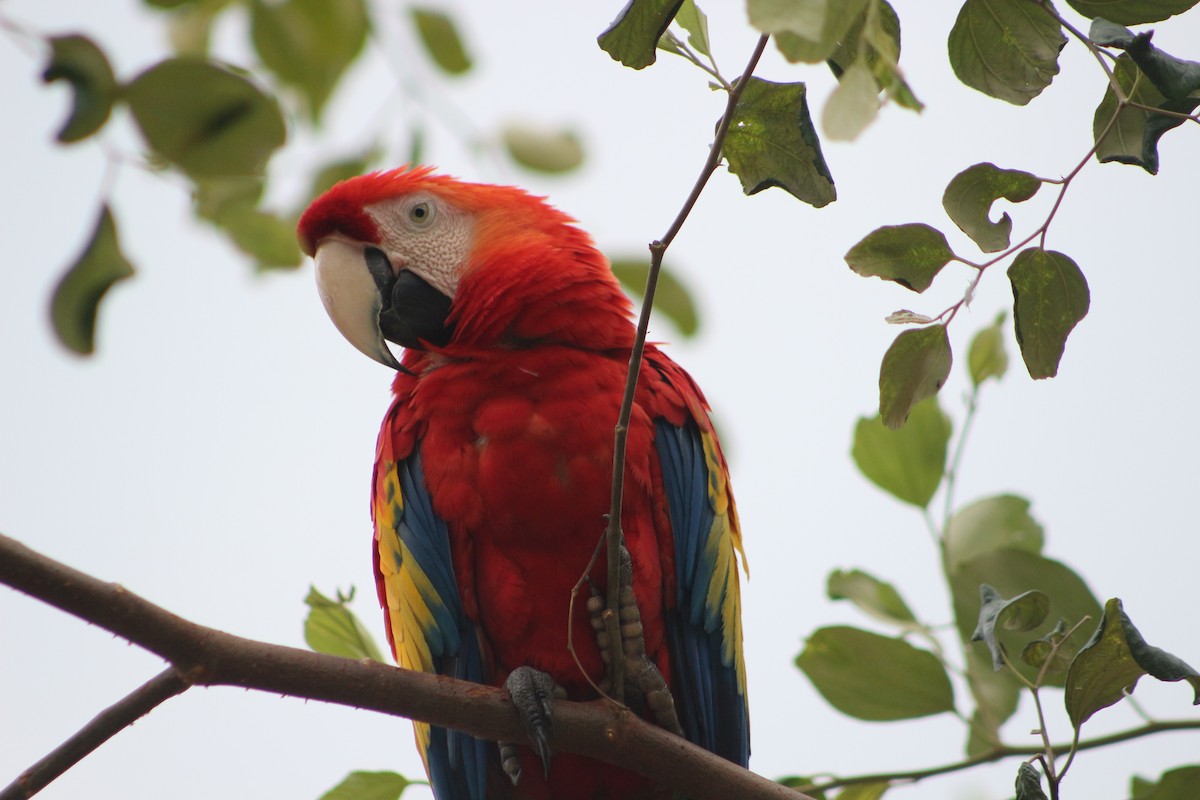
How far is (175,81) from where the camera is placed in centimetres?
72

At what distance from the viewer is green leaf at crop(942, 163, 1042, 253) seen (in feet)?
4.57

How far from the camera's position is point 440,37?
117cm

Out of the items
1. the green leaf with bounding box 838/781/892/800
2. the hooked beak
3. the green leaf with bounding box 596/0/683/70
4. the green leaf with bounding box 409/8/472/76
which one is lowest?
the green leaf with bounding box 838/781/892/800

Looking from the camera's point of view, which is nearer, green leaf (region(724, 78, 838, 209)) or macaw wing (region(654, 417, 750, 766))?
green leaf (region(724, 78, 838, 209))

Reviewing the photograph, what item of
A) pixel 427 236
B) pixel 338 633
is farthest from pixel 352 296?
pixel 338 633

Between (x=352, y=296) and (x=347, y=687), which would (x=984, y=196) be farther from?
(x=352, y=296)

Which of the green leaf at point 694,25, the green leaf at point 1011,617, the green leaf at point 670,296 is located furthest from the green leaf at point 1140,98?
the green leaf at point 1011,617

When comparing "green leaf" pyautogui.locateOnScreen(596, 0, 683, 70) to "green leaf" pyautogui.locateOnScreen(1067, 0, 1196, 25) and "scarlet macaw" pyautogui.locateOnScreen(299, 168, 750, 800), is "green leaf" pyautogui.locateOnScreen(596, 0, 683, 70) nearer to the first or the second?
"green leaf" pyautogui.locateOnScreen(1067, 0, 1196, 25)

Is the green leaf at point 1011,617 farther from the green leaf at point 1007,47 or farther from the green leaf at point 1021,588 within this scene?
the green leaf at point 1007,47

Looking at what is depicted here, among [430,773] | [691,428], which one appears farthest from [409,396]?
[430,773]

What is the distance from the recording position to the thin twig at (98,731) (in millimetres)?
1346

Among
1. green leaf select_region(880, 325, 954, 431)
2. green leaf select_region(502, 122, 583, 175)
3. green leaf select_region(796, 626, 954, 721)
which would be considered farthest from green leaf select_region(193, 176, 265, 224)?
green leaf select_region(796, 626, 954, 721)

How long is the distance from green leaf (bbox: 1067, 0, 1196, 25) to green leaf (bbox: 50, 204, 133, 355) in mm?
1153

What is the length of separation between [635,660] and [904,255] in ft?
3.32
